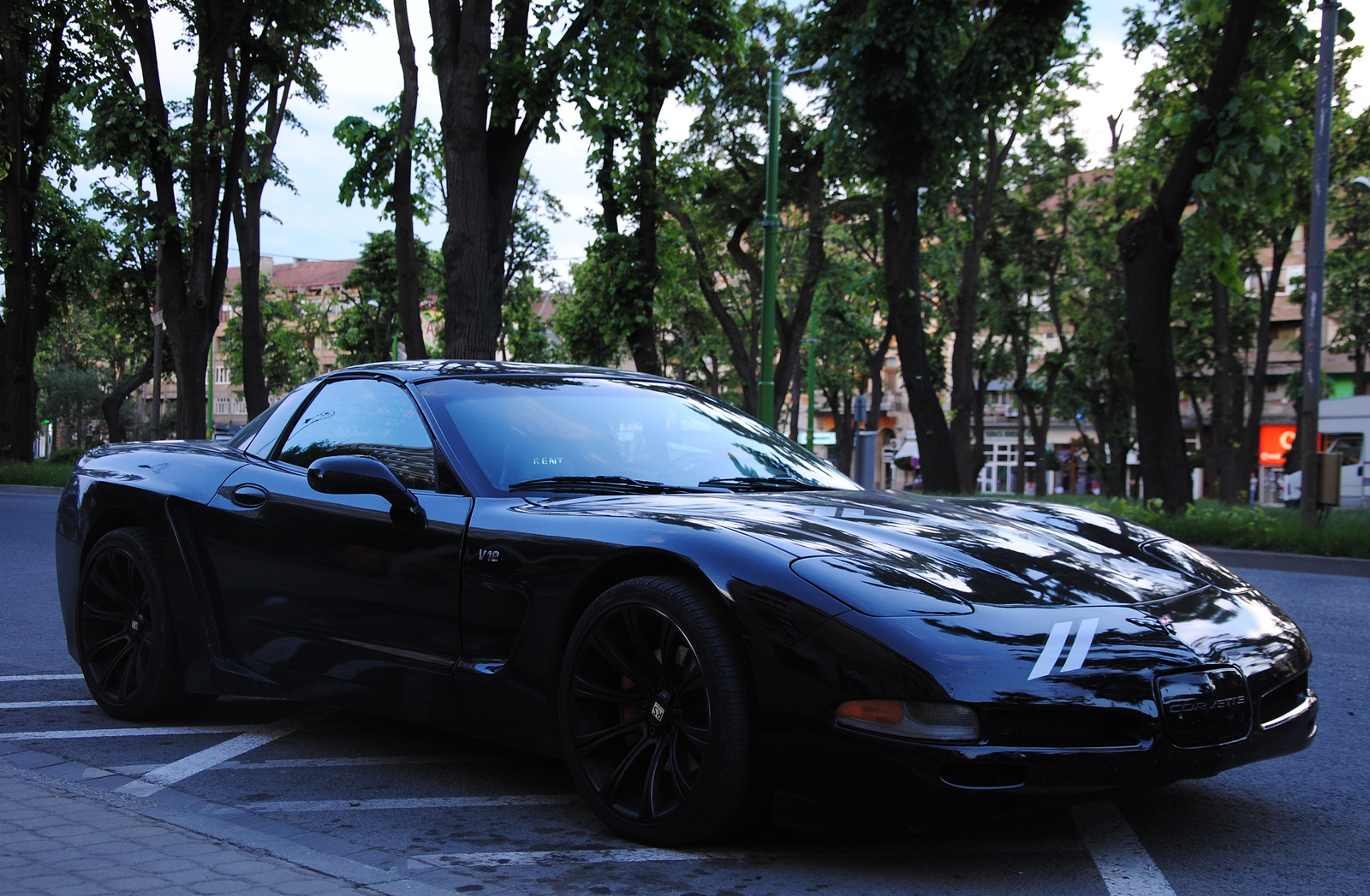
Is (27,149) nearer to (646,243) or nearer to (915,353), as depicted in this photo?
(646,243)

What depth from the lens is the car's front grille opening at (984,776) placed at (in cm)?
274

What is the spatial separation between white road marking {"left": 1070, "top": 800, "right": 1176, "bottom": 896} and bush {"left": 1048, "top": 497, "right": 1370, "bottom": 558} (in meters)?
9.32

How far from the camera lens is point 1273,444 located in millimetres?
57875

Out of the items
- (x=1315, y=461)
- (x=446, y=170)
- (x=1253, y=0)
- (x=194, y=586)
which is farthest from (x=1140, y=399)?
(x=194, y=586)

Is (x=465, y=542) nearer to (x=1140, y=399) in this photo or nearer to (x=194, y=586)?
(x=194, y=586)

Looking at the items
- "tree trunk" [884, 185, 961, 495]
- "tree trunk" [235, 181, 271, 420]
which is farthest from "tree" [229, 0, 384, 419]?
"tree trunk" [884, 185, 961, 495]

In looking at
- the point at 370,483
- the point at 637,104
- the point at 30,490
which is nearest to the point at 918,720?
the point at 370,483

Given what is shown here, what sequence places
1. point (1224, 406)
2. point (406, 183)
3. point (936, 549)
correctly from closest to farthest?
point (936, 549) → point (406, 183) → point (1224, 406)

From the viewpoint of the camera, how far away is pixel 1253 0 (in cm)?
1275

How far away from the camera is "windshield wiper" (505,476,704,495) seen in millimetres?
3816

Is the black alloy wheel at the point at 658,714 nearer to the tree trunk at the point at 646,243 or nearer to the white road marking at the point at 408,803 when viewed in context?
the white road marking at the point at 408,803

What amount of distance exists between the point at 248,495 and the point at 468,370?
886 millimetres

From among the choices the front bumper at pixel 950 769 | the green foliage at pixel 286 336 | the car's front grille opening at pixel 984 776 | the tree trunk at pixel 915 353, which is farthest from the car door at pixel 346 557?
the green foliage at pixel 286 336

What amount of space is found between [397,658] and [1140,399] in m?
12.0
